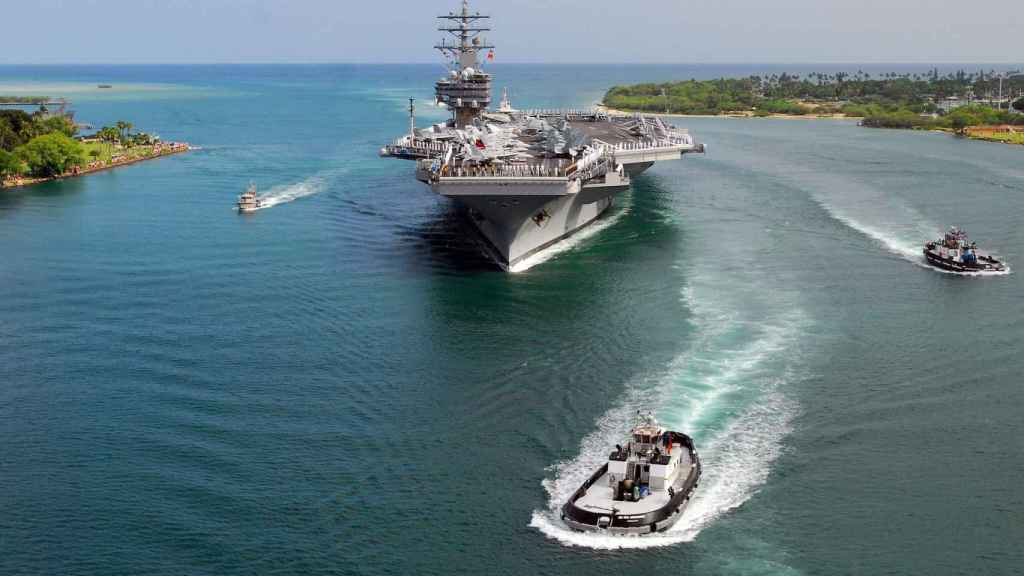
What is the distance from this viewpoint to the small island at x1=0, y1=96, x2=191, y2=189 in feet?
293

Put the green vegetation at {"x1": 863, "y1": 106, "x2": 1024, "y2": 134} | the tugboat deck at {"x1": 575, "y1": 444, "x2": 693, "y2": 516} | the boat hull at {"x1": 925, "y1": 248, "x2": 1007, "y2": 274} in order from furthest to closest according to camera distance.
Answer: the green vegetation at {"x1": 863, "y1": 106, "x2": 1024, "y2": 134}, the boat hull at {"x1": 925, "y1": 248, "x2": 1007, "y2": 274}, the tugboat deck at {"x1": 575, "y1": 444, "x2": 693, "y2": 516}

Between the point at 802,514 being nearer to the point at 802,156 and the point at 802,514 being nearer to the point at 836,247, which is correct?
the point at 836,247

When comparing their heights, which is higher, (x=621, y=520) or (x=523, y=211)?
(x=523, y=211)

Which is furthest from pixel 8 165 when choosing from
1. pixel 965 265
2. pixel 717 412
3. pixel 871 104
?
pixel 871 104

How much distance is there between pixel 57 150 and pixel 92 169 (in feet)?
17.6

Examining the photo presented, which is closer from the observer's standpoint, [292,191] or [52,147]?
[292,191]

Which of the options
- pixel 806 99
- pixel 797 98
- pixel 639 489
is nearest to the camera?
pixel 639 489

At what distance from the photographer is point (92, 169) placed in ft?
315

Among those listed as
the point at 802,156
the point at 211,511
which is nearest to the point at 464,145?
the point at 211,511

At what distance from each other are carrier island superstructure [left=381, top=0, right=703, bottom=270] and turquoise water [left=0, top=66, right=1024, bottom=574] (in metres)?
2.09

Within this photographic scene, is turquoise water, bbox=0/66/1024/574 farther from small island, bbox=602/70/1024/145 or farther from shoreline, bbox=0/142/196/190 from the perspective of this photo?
small island, bbox=602/70/1024/145

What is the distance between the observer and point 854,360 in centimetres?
3847

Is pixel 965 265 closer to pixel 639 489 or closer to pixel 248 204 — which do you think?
pixel 639 489

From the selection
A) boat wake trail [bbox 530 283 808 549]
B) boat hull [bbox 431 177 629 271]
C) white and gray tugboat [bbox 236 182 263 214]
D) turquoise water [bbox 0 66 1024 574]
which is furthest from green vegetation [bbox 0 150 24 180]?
boat wake trail [bbox 530 283 808 549]
